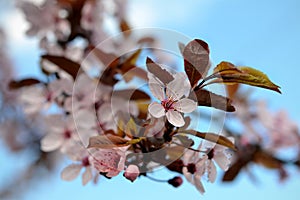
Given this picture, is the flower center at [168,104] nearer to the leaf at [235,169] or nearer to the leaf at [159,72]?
the leaf at [159,72]

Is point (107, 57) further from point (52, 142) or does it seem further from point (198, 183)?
point (198, 183)

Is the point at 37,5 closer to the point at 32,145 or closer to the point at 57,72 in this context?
the point at 57,72

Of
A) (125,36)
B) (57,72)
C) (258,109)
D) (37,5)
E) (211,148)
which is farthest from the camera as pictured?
(258,109)

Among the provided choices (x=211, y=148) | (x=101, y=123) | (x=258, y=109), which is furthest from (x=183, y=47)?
(x=258, y=109)

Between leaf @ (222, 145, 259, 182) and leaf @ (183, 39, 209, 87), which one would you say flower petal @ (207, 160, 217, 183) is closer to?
leaf @ (183, 39, 209, 87)

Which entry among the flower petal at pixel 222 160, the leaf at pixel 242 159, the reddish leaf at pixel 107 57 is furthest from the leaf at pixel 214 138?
the leaf at pixel 242 159

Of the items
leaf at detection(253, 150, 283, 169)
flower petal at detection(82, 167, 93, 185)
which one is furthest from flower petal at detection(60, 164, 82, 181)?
leaf at detection(253, 150, 283, 169)

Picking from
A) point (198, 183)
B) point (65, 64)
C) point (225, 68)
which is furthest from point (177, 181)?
point (65, 64)
